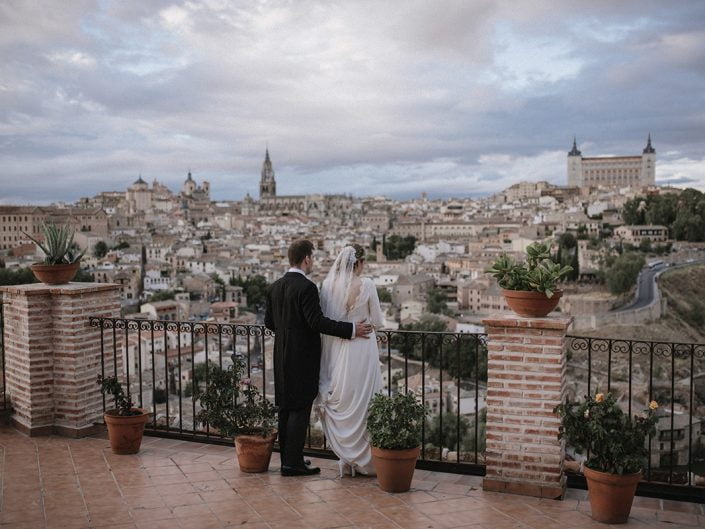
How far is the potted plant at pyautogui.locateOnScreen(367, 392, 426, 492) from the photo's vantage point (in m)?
4.03

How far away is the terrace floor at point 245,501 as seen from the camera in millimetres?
3650

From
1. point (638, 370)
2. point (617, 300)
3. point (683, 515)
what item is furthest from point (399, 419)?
point (617, 300)

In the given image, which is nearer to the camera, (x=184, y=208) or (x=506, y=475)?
(x=506, y=475)

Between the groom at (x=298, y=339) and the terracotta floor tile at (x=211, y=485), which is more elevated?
the groom at (x=298, y=339)

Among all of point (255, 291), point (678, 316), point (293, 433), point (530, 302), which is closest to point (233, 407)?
point (293, 433)

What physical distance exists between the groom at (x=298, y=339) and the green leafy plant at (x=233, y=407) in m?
0.18

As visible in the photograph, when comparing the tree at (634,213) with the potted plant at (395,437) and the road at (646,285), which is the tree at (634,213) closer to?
the road at (646,285)

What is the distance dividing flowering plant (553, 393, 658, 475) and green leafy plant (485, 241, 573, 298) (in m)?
0.69

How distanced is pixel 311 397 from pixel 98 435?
7.09 feet

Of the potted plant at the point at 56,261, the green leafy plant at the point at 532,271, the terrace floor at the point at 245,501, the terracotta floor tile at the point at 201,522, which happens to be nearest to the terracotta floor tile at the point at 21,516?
the terrace floor at the point at 245,501

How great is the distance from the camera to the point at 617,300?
163ft

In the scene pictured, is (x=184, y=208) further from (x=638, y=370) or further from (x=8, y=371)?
(x=8, y=371)

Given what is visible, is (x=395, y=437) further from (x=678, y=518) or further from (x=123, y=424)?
(x=123, y=424)

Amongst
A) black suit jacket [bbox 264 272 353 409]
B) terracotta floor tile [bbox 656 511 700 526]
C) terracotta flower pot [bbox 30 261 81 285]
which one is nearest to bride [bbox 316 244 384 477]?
black suit jacket [bbox 264 272 353 409]
